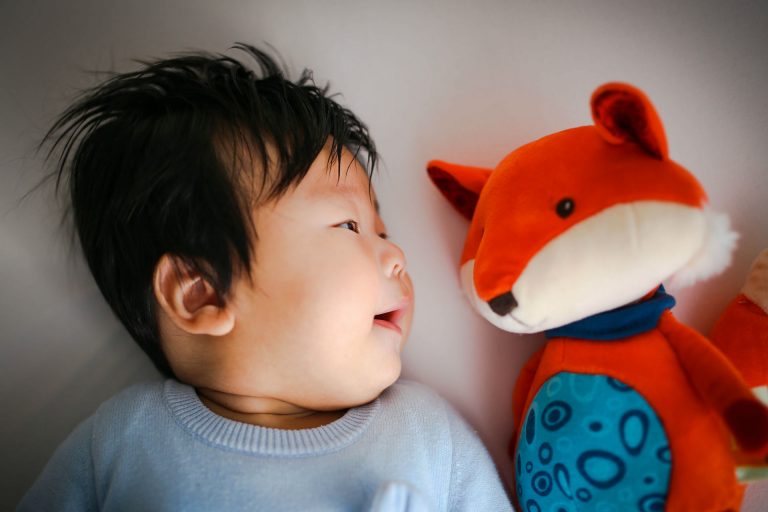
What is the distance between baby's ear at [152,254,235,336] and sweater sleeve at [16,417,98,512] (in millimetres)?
238

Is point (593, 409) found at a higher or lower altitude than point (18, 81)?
lower

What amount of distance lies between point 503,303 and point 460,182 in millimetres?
228

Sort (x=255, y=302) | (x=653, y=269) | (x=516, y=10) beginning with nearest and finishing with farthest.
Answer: (x=653, y=269) → (x=255, y=302) → (x=516, y=10)

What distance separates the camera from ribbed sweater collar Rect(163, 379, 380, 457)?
67 centimetres

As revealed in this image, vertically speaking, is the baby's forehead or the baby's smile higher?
the baby's forehead

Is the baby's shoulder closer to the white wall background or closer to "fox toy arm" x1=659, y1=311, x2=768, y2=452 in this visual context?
the white wall background

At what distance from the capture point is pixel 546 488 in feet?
2.11

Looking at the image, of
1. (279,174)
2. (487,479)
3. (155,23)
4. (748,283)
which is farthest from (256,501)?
(155,23)

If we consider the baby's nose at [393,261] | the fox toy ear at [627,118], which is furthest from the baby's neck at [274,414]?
the fox toy ear at [627,118]

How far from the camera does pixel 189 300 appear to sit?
0.70 m

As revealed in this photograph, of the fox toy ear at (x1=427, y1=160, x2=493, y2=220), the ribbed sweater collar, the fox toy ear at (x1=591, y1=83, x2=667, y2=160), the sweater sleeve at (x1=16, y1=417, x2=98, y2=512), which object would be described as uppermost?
the fox toy ear at (x1=591, y1=83, x2=667, y2=160)

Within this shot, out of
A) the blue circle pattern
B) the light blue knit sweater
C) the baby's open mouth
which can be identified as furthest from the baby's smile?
the blue circle pattern

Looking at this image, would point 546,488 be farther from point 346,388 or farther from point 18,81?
point 18,81

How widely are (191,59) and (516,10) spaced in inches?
21.7
